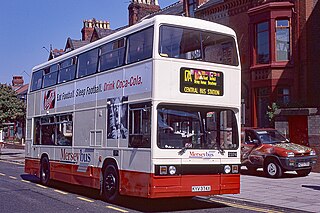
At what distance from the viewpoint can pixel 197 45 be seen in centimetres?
1129

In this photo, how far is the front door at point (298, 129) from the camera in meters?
19.2

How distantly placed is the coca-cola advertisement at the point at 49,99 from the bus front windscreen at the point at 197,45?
6668mm

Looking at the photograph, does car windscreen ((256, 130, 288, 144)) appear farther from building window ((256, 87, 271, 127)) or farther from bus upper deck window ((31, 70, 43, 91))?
bus upper deck window ((31, 70, 43, 91))

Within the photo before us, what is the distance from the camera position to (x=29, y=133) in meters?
18.1

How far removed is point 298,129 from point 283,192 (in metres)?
6.76

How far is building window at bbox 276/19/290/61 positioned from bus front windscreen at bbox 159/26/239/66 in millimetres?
12932

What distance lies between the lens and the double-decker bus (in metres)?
10.4

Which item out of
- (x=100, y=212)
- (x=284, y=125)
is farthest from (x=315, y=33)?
(x=100, y=212)

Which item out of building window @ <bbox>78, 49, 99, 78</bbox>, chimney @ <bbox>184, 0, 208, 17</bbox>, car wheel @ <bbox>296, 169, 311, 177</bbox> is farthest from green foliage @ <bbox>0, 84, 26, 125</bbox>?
car wheel @ <bbox>296, 169, 311, 177</bbox>

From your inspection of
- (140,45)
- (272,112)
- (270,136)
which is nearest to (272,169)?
(270,136)

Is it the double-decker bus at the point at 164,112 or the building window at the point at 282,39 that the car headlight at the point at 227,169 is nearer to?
the double-decker bus at the point at 164,112

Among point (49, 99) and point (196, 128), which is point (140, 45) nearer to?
point (196, 128)

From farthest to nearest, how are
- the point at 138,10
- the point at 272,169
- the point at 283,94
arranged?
the point at 138,10
the point at 283,94
the point at 272,169

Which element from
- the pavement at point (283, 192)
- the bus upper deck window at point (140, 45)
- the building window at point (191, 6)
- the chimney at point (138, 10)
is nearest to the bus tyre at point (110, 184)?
the bus upper deck window at point (140, 45)
